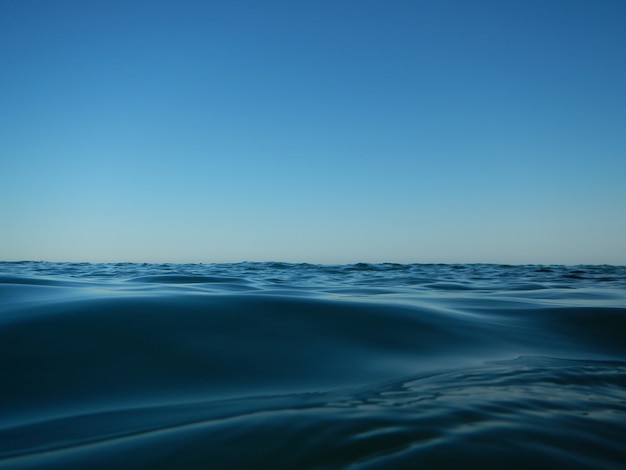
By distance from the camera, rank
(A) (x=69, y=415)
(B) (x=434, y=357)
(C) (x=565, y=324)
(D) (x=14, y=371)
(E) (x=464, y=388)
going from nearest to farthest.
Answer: (A) (x=69, y=415) < (E) (x=464, y=388) < (D) (x=14, y=371) < (B) (x=434, y=357) < (C) (x=565, y=324)

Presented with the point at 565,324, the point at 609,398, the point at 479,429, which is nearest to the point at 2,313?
the point at 479,429

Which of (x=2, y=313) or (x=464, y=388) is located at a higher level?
(x=2, y=313)

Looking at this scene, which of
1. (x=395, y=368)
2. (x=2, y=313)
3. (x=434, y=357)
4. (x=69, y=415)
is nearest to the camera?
(x=69, y=415)

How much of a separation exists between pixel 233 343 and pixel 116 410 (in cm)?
91

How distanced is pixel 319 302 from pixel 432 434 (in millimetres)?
2631

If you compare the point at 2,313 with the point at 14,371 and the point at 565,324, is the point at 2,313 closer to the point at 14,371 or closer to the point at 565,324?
the point at 14,371

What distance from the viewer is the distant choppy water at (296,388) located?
1127mm

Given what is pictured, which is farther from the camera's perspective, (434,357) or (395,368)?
(434,357)

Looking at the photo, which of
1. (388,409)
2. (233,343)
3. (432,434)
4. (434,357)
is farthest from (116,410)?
(434,357)

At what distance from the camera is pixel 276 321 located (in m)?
2.95

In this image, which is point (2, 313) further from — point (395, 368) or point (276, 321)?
point (395, 368)

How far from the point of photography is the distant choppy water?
113cm

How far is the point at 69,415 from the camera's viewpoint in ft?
4.99

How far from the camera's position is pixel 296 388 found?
179 cm
